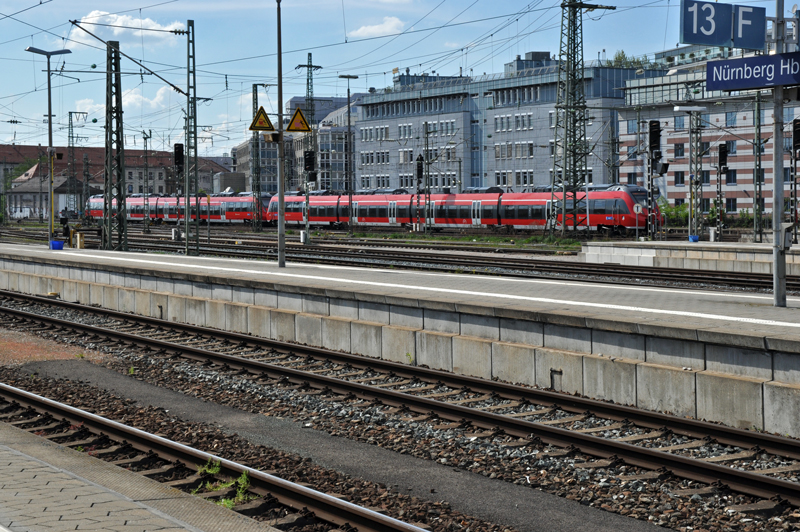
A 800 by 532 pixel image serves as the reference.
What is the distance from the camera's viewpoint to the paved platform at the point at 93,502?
6391 millimetres

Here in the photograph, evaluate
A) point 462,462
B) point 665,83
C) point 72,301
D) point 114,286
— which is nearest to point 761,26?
point 462,462

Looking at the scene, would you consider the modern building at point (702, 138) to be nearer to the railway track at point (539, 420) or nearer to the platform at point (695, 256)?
the platform at point (695, 256)

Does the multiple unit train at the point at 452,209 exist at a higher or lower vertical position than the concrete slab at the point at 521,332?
higher

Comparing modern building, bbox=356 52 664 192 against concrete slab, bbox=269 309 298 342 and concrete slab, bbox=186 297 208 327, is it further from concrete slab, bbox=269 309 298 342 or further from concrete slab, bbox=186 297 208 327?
concrete slab, bbox=269 309 298 342

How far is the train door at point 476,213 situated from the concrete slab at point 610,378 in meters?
52.3

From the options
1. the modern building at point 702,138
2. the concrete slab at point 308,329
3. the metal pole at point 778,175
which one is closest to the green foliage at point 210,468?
the concrete slab at point 308,329

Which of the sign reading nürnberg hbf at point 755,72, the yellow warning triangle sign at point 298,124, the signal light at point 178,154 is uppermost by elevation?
the signal light at point 178,154

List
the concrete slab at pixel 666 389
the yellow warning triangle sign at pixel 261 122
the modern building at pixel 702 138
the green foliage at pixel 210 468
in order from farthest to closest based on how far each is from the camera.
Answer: the modern building at pixel 702 138
the yellow warning triangle sign at pixel 261 122
the concrete slab at pixel 666 389
the green foliage at pixel 210 468

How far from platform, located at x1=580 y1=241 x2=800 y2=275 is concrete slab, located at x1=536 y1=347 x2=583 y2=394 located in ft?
55.8

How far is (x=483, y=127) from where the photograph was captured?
106 metres

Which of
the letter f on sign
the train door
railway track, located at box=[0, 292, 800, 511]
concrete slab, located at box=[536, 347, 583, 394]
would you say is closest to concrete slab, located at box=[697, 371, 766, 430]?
railway track, located at box=[0, 292, 800, 511]

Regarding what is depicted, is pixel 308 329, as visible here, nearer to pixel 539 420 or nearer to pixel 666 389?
pixel 539 420

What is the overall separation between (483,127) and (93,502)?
10190 centimetres

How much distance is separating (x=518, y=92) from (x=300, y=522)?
97640mm
